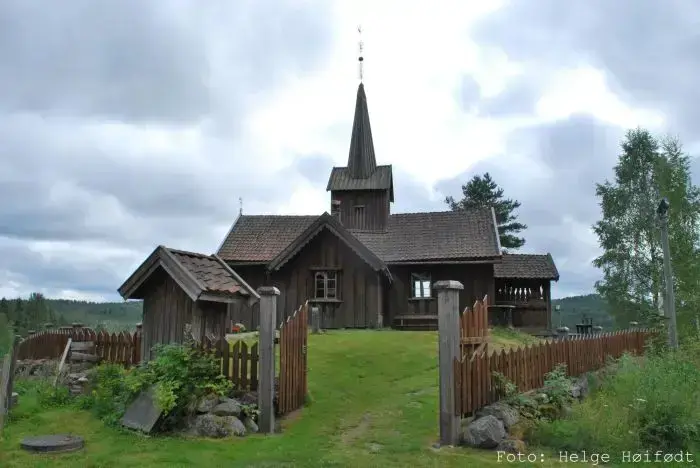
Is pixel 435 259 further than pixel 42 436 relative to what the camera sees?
Yes

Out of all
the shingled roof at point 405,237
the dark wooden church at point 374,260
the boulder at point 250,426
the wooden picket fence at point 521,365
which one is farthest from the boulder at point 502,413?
the shingled roof at point 405,237

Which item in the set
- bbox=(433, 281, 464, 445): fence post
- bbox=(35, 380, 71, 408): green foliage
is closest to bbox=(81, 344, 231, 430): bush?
bbox=(35, 380, 71, 408): green foliage

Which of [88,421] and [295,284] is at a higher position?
[295,284]

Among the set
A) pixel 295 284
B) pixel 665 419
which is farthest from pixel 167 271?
pixel 295 284

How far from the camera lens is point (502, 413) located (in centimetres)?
934

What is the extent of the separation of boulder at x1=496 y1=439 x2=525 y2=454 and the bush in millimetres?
4618

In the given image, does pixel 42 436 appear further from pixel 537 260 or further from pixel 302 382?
pixel 537 260

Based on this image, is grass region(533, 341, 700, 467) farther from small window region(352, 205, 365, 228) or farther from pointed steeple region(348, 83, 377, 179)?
pointed steeple region(348, 83, 377, 179)

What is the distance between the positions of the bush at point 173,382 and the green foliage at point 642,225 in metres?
25.4

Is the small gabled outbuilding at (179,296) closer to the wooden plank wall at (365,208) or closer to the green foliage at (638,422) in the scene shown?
the green foliage at (638,422)

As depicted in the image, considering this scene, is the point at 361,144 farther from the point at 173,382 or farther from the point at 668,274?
the point at 173,382

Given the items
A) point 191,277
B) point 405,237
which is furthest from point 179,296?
point 405,237

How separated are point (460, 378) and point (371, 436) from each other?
1793 mm

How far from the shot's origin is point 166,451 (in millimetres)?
8438
